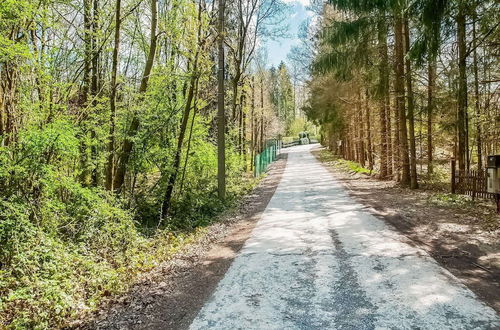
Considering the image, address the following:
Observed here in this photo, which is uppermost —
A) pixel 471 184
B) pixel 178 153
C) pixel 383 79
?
pixel 383 79

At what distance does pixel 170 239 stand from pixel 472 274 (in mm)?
5778

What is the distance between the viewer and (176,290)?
4746mm

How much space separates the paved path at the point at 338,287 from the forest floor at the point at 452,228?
0.29 m

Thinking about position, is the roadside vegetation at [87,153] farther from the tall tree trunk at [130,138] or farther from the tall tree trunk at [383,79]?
the tall tree trunk at [383,79]

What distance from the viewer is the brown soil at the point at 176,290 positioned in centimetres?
387

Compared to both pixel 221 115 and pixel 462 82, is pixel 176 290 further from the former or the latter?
pixel 462 82

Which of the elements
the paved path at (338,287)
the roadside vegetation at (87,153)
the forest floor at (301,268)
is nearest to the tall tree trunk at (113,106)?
the roadside vegetation at (87,153)

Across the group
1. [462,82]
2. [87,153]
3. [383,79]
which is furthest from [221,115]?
[462,82]

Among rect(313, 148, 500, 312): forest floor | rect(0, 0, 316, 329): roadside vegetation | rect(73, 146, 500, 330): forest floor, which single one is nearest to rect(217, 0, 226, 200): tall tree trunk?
rect(0, 0, 316, 329): roadside vegetation

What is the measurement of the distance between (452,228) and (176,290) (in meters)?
5.91

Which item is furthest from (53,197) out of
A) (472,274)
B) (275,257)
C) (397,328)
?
(472,274)

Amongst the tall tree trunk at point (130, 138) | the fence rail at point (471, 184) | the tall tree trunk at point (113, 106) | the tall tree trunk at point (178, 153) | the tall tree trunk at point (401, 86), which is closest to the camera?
the tall tree trunk at point (113, 106)

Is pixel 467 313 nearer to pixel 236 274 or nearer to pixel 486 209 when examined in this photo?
pixel 236 274

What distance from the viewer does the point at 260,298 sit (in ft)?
14.0
